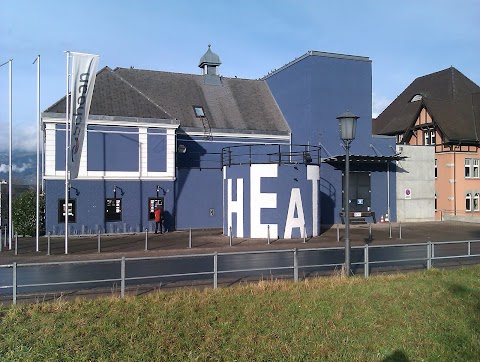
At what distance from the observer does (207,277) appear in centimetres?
1299

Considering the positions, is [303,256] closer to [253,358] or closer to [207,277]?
[207,277]

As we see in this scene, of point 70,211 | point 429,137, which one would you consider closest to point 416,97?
point 429,137

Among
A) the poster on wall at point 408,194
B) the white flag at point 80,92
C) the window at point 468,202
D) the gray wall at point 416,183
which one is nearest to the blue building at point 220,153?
the gray wall at point 416,183

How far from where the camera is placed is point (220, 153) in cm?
3195

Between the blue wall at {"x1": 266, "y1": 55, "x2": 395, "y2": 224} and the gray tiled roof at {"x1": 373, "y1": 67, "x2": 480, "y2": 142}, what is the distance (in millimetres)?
7037

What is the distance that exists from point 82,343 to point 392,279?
7904 millimetres

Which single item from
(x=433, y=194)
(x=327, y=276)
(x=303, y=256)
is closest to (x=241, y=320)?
(x=327, y=276)

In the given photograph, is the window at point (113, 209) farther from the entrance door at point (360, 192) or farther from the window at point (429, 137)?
the window at point (429, 137)

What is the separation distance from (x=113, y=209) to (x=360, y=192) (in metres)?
17.0

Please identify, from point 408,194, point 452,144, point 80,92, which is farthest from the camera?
point 452,144

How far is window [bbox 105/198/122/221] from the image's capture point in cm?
2661

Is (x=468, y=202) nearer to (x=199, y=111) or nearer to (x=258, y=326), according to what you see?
(x=199, y=111)

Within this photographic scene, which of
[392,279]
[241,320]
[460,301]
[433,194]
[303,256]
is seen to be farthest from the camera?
[433,194]

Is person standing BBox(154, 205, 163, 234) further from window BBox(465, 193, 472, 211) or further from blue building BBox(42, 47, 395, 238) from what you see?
window BBox(465, 193, 472, 211)
